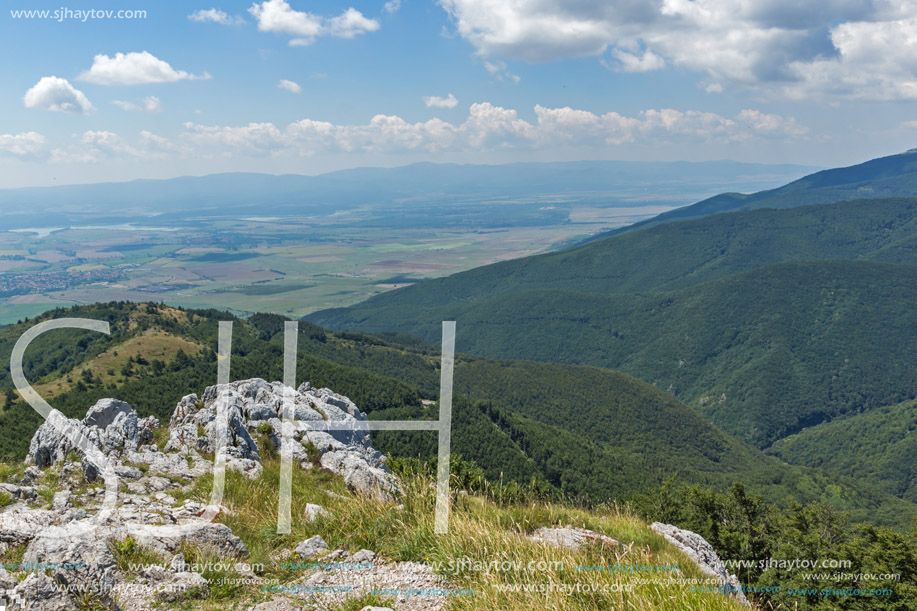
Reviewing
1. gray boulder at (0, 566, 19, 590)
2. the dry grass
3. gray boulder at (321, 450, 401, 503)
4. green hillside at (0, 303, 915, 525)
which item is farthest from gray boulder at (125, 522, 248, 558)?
the dry grass

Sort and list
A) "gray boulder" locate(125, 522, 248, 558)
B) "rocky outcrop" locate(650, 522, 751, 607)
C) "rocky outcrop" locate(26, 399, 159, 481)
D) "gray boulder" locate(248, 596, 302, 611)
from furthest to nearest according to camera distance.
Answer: "rocky outcrop" locate(26, 399, 159, 481)
"rocky outcrop" locate(650, 522, 751, 607)
"gray boulder" locate(125, 522, 248, 558)
"gray boulder" locate(248, 596, 302, 611)

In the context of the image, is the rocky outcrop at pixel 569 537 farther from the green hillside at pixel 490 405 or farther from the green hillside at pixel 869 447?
the green hillside at pixel 869 447

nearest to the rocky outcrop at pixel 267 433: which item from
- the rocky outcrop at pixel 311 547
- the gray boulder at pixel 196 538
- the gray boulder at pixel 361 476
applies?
the gray boulder at pixel 361 476

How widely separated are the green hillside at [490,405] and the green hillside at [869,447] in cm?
2362

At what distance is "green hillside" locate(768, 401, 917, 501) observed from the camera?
132 m

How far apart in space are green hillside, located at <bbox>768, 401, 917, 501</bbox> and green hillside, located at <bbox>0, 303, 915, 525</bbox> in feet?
77.5

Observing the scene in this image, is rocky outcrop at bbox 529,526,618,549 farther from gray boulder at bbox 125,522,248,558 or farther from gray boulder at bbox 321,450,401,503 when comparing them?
gray boulder at bbox 125,522,248,558

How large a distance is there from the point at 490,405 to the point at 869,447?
404 feet

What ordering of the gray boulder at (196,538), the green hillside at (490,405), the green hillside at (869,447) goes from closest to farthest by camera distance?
the gray boulder at (196,538) → the green hillside at (490,405) → the green hillside at (869,447)

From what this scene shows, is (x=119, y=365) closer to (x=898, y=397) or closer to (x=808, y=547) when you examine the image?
(x=808, y=547)

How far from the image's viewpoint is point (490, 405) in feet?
328

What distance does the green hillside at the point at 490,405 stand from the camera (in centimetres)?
5994

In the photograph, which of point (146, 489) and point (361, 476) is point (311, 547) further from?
point (146, 489)

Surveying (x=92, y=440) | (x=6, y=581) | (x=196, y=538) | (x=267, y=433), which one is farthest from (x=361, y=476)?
(x=92, y=440)
